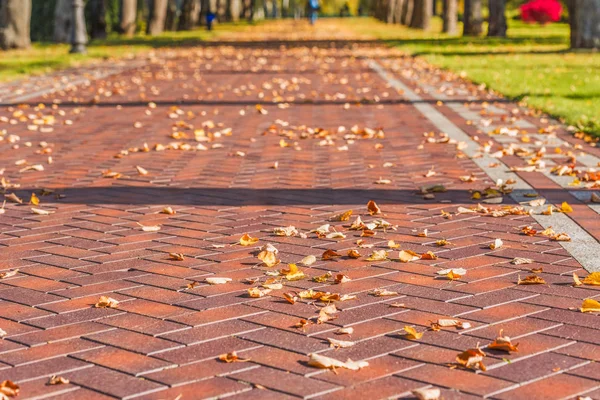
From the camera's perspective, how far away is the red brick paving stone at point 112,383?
143 inches

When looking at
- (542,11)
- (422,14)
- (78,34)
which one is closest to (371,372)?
(78,34)

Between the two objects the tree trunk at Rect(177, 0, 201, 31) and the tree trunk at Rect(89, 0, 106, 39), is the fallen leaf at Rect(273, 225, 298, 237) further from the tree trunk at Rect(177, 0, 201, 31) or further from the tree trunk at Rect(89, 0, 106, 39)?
the tree trunk at Rect(177, 0, 201, 31)

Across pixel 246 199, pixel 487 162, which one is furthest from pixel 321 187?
pixel 487 162

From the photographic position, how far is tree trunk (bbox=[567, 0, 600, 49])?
971 inches

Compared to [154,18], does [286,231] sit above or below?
below

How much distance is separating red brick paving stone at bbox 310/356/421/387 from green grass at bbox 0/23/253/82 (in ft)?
50.3

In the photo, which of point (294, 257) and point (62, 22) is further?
point (62, 22)

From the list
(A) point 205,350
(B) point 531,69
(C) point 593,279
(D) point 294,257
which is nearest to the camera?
(A) point 205,350

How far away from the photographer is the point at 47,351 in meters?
4.06

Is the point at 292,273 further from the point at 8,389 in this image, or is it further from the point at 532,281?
the point at 8,389

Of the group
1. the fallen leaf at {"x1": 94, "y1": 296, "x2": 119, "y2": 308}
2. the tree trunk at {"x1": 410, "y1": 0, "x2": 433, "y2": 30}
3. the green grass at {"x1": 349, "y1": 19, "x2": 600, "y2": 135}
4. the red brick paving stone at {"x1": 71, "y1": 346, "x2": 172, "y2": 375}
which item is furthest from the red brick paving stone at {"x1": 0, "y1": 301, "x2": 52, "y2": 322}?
the tree trunk at {"x1": 410, "y1": 0, "x2": 433, "y2": 30}

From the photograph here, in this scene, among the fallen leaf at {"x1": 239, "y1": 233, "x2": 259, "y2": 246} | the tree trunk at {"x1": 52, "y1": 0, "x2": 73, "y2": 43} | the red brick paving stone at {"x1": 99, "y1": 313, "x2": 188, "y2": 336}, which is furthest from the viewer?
the tree trunk at {"x1": 52, "y1": 0, "x2": 73, "y2": 43}

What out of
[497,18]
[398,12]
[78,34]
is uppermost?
[398,12]

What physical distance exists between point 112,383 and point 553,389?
156 centimetres
